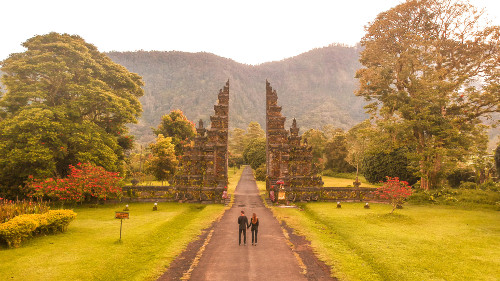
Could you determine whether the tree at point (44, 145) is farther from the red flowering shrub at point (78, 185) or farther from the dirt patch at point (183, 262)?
the dirt patch at point (183, 262)

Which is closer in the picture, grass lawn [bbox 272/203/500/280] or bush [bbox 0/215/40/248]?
grass lawn [bbox 272/203/500/280]

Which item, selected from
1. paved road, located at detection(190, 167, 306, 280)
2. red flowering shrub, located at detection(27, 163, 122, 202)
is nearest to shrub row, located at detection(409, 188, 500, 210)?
paved road, located at detection(190, 167, 306, 280)

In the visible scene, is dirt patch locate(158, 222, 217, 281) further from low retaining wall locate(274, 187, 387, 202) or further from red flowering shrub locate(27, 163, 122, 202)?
low retaining wall locate(274, 187, 387, 202)

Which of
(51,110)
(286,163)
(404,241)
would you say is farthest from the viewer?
(286,163)

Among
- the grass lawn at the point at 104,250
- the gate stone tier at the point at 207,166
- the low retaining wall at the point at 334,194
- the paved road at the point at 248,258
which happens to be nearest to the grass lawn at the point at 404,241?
the paved road at the point at 248,258

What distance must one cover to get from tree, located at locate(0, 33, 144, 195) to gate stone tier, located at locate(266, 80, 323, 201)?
15.9 metres

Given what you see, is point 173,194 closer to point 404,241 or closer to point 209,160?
point 209,160

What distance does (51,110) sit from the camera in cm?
2317

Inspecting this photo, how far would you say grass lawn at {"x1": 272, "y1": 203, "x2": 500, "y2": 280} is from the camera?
34.2 ft

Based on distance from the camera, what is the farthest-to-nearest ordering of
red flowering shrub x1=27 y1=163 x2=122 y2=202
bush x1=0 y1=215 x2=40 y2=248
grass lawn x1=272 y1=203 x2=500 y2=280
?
red flowering shrub x1=27 y1=163 x2=122 y2=202 → bush x1=0 y1=215 x2=40 y2=248 → grass lawn x1=272 y1=203 x2=500 y2=280

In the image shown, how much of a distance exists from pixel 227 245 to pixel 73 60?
24282 millimetres

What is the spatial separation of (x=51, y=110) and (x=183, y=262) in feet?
67.6

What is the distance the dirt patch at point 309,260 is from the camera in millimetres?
10156

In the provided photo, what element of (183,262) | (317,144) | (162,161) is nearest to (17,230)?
(183,262)
